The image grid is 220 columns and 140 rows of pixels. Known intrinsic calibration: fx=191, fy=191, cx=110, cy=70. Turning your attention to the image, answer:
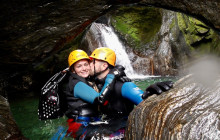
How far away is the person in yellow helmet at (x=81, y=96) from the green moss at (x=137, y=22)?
40.0ft

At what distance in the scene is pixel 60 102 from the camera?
4.43 meters

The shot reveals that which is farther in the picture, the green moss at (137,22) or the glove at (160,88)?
the green moss at (137,22)

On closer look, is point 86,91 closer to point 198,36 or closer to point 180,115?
point 180,115

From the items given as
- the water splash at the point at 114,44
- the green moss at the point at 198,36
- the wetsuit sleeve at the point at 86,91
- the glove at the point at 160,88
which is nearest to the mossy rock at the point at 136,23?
the water splash at the point at 114,44

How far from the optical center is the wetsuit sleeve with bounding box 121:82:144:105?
348 cm

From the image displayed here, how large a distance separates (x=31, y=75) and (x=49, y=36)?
7.53 meters

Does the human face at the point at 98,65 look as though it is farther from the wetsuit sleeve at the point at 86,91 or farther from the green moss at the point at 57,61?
the green moss at the point at 57,61

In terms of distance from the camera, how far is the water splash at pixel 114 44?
1504 cm

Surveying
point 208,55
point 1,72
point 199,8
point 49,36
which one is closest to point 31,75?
point 1,72

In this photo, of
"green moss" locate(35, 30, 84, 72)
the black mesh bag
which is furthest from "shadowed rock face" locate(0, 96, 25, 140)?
"green moss" locate(35, 30, 84, 72)

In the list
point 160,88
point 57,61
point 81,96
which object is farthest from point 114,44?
point 160,88

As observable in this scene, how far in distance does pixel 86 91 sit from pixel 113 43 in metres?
12.3

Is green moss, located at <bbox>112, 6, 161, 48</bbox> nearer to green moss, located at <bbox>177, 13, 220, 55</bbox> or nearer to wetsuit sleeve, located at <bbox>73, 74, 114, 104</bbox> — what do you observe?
green moss, located at <bbox>177, 13, 220, 55</bbox>

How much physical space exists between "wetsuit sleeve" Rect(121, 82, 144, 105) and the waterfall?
35.6 ft
